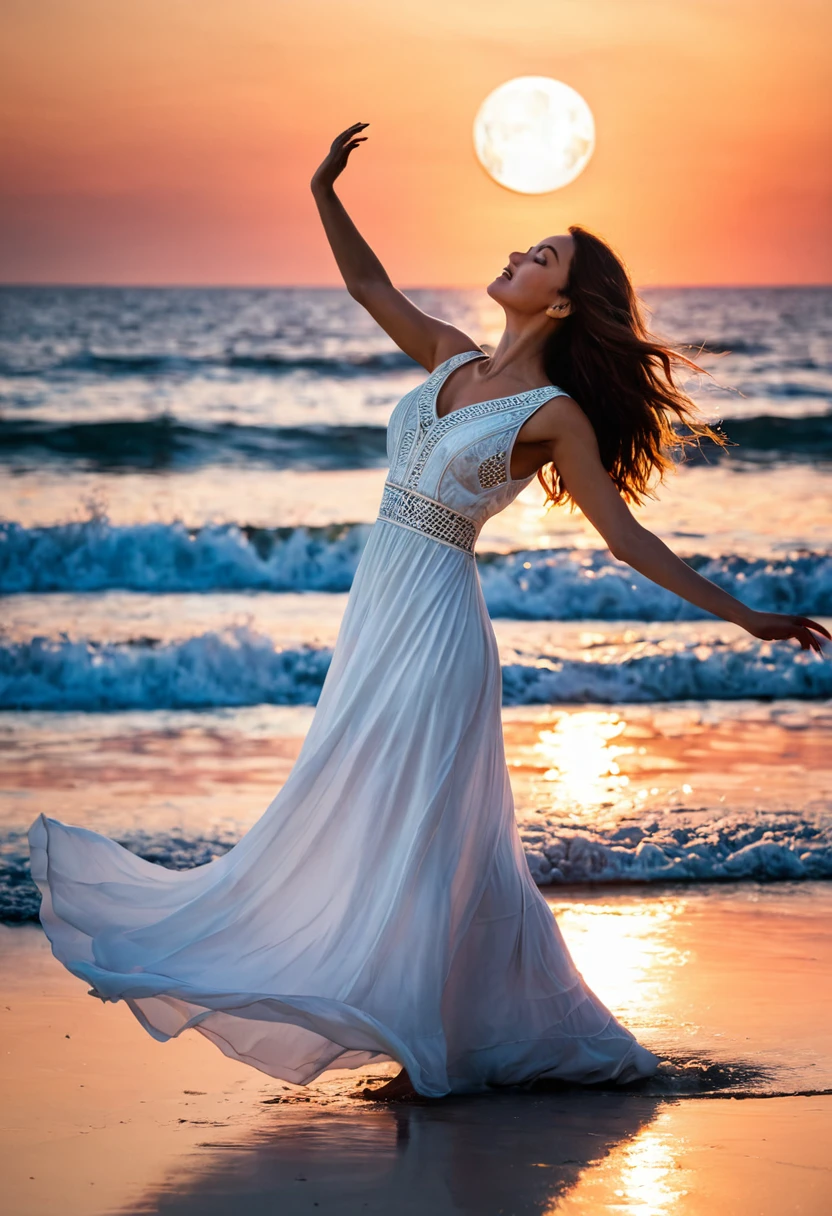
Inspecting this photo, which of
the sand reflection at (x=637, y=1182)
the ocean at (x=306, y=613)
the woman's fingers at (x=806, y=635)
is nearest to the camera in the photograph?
the sand reflection at (x=637, y=1182)

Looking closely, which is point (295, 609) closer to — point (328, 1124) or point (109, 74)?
point (328, 1124)

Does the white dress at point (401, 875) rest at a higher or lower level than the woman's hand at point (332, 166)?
lower

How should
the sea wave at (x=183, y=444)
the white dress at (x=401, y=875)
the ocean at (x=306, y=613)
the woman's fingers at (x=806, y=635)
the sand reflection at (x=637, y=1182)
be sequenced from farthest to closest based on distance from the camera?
the sea wave at (x=183, y=444) → the ocean at (x=306, y=613) → the white dress at (x=401, y=875) → the woman's fingers at (x=806, y=635) → the sand reflection at (x=637, y=1182)

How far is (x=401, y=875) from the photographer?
3295mm

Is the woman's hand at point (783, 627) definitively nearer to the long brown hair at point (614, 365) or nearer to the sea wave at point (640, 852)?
the long brown hair at point (614, 365)

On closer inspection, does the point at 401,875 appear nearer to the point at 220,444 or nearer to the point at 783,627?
the point at 783,627

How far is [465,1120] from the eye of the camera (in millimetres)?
3348

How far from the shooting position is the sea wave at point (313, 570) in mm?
13023

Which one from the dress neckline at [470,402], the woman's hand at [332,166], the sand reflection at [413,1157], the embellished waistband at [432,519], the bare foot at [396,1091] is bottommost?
the sand reflection at [413,1157]

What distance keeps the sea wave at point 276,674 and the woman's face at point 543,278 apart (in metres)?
6.21

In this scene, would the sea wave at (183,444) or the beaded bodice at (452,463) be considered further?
the sea wave at (183,444)

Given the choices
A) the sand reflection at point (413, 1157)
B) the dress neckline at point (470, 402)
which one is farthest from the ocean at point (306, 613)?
the sand reflection at point (413, 1157)

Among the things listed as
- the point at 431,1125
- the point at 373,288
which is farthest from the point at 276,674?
the point at 431,1125

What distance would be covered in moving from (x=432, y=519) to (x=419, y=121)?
2167cm
